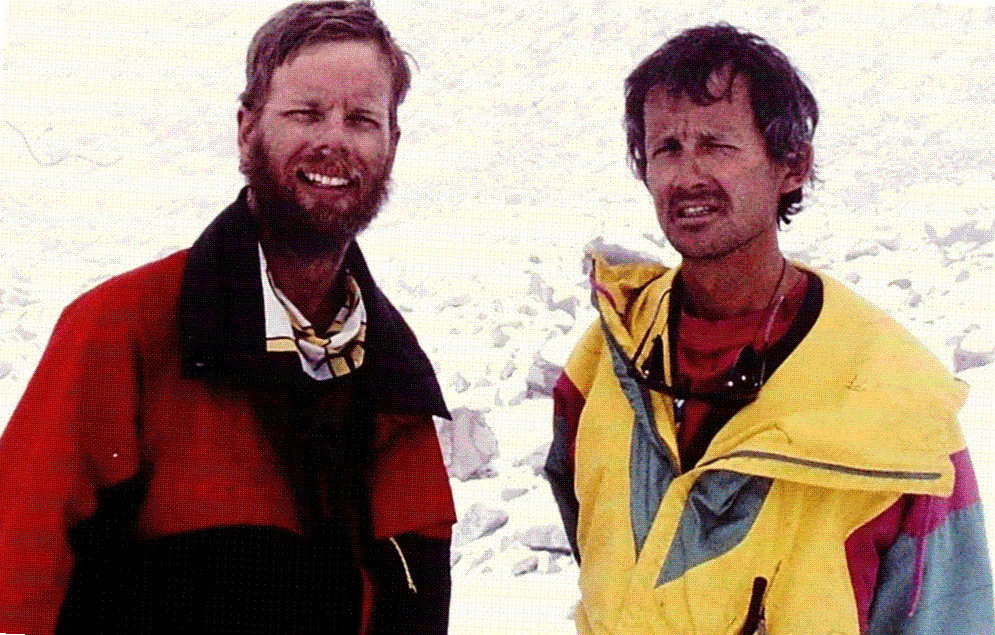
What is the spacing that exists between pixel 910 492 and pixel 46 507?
2.90 feet

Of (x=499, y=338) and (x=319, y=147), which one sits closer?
(x=319, y=147)

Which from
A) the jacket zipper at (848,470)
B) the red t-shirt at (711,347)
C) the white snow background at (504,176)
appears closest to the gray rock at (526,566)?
the white snow background at (504,176)

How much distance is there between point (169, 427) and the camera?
1.07m

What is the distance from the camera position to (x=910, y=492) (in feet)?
3.31

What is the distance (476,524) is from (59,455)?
66 cm

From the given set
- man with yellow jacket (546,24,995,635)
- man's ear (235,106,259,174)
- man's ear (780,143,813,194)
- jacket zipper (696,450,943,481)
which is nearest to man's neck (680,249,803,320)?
man with yellow jacket (546,24,995,635)

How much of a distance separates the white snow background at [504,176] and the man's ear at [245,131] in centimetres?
27

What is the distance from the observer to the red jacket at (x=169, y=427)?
1.00m

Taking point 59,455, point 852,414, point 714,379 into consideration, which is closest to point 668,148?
point 714,379

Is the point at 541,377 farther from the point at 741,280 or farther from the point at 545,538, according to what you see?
the point at 741,280

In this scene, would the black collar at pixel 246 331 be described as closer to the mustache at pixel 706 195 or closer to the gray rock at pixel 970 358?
the mustache at pixel 706 195

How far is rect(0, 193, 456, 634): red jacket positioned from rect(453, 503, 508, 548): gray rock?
10.2 inches

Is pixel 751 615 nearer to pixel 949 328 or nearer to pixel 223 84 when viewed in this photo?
pixel 949 328

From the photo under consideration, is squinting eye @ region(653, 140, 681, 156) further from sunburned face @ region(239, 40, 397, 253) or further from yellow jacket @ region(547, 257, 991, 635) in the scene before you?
sunburned face @ region(239, 40, 397, 253)
